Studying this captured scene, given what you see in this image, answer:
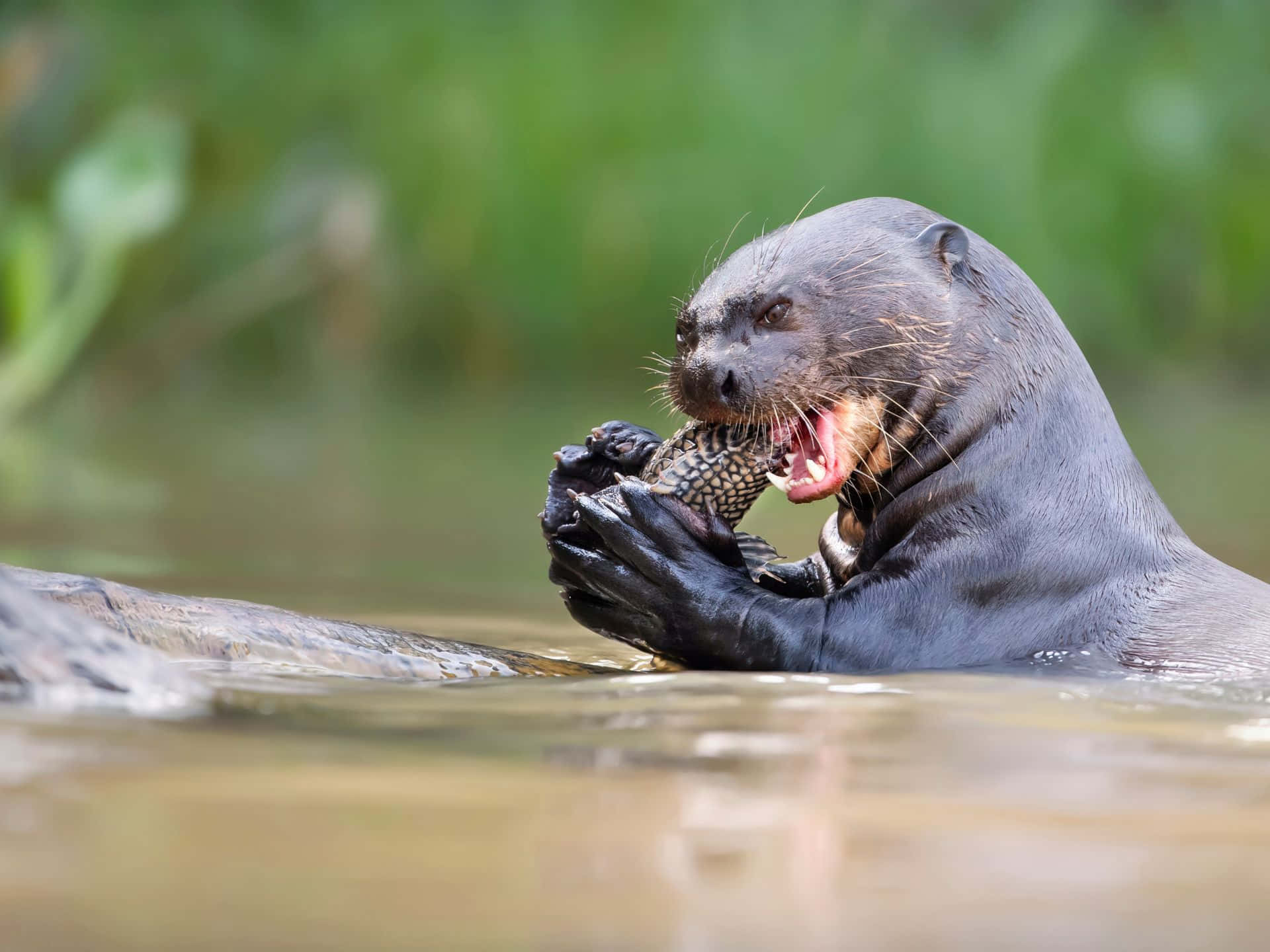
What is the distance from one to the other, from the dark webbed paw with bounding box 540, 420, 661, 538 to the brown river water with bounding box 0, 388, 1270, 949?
578mm

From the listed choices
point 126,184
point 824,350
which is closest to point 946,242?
point 824,350

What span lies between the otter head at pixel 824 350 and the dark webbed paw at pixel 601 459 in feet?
0.42

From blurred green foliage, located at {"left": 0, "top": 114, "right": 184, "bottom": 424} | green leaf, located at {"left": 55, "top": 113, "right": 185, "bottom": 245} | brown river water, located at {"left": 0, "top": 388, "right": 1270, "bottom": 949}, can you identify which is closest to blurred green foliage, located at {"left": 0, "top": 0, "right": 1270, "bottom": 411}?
blurred green foliage, located at {"left": 0, "top": 114, "right": 184, "bottom": 424}

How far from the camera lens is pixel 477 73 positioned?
9.10 m

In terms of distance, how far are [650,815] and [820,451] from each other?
135cm

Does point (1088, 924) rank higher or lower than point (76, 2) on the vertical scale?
lower

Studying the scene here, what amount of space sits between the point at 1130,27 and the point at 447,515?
21.1 ft

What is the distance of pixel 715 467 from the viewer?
8.70ft

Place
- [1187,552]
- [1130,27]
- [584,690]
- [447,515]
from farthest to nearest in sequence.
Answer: [1130,27] < [447,515] < [1187,552] < [584,690]

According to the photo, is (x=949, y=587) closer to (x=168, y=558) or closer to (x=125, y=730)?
(x=125, y=730)

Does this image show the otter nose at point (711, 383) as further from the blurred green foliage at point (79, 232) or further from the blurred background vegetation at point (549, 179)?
the blurred background vegetation at point (549, 179)

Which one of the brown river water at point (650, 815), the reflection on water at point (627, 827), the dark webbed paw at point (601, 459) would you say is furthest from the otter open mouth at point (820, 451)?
the reflection on water at point (627, 827)

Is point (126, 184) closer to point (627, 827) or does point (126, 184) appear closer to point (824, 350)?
point (824, 350)

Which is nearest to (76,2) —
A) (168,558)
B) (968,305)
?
(168,558)
